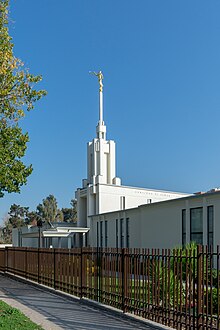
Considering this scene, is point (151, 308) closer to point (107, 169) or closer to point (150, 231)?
point (150, 231)

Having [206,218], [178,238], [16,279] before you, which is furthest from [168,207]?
[16,279]

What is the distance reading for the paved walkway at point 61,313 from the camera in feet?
35.8

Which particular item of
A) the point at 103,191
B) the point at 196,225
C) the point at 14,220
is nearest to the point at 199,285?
the point at 196,225

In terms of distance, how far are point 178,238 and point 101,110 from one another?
27.2m

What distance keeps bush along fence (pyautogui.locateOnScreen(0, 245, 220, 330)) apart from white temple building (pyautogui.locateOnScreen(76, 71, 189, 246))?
2998 centimetres

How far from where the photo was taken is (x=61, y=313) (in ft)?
41.9

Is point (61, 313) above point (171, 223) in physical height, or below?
below

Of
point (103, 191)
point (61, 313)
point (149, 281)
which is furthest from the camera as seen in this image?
point (103, 191)

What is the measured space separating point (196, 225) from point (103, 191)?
21082mm

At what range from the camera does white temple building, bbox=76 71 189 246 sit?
48.8m

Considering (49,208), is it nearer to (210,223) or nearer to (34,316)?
(210,223)

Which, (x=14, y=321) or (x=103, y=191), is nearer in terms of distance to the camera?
(x=14, y=321)

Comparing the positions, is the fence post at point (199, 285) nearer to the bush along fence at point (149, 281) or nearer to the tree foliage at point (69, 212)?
the bush along fence at point (149, 281)

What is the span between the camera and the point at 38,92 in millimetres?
17266
